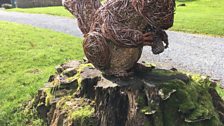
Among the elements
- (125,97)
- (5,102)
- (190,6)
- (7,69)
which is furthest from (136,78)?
(190,6)

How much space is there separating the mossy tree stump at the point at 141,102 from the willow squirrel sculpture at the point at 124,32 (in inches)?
8.4

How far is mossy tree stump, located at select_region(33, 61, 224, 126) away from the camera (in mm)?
4109

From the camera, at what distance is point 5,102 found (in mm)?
6242

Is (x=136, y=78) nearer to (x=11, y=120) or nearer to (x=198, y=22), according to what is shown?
(x=11, y=120)

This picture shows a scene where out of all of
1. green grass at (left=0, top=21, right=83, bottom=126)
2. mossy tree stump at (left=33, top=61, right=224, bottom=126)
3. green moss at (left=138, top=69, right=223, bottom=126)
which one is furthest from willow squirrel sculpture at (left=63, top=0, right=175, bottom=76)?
green grass at (left=0, top=21, right=83, bottom=126)

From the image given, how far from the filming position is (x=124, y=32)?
3.98 m

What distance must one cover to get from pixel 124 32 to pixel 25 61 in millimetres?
5074

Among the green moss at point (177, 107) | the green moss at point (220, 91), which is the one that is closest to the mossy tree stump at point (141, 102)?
the green moss at point (177, 107)

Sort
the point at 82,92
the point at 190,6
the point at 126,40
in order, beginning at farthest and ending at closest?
the point at 190,6, the point at 82,92, the point at 126,40

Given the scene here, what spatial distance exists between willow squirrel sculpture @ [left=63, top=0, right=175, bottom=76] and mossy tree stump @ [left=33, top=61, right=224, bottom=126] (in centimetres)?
21

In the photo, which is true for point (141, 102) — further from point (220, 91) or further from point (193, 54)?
point (193, 54)

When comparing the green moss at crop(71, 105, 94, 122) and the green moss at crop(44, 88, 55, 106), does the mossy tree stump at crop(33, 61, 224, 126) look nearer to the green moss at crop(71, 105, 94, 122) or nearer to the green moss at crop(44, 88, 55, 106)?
Result: the green moss at crop(71, 105, 94, 122)

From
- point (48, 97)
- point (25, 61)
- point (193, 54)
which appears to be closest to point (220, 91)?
point (48, 97)

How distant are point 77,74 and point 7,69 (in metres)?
3.48
